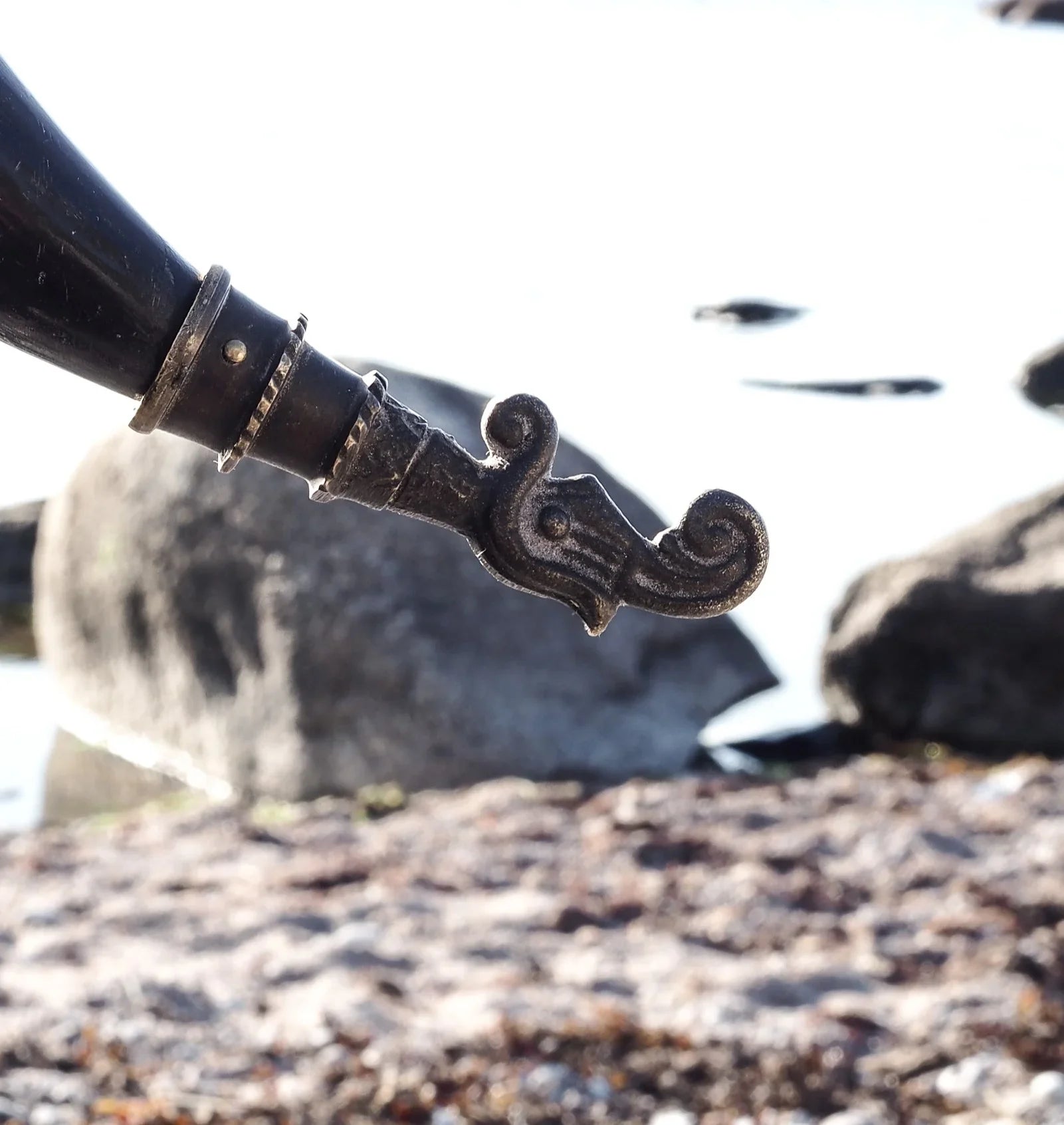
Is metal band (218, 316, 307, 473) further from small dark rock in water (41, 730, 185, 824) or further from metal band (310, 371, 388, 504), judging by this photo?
small dark rock in water (41, 730, 185, 824)

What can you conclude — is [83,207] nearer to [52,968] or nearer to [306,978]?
[306,978]

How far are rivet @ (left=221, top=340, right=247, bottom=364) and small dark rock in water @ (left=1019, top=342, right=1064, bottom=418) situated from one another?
10.2 m

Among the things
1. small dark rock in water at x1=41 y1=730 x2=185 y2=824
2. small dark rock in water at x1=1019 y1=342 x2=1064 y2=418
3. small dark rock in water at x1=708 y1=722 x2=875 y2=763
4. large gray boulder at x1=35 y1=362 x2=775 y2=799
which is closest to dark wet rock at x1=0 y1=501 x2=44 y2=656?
small dark rock in water at x1=41 y1=730 x2=185 y2=824

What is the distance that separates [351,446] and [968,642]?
6.88 meters

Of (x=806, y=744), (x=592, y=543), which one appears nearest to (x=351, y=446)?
(x=592, y=543)

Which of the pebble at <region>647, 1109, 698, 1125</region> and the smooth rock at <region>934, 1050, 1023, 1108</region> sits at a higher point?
the smooth rock at <region>934, 1050, 1023, 1108</region>

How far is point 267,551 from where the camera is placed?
8.28 m

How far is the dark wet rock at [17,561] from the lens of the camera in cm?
1368

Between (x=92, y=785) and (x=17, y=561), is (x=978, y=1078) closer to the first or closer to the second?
(x=92, y=785)

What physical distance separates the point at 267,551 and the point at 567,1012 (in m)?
4.30

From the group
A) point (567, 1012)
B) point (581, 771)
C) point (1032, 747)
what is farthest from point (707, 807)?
point (567, 1012)

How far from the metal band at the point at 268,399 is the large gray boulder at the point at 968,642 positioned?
267 inches

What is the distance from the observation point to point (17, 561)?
13969 mm

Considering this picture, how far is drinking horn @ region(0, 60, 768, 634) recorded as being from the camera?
6.24ft
